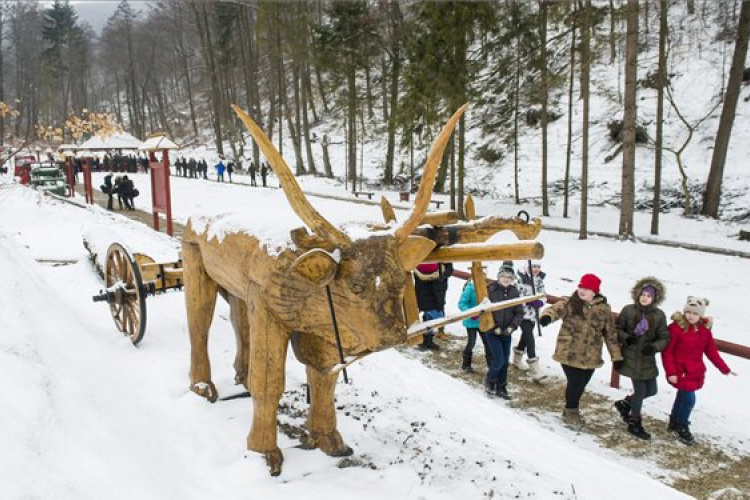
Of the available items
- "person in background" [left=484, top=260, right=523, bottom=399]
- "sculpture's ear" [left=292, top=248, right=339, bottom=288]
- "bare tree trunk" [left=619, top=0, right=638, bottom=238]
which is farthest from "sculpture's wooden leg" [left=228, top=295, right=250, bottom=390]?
"bare tree trunk" [left=619, top=0, right=638, bottom=238]

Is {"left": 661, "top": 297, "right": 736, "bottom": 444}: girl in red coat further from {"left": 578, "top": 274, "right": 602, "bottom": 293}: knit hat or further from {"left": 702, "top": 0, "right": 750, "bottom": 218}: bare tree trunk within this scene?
{"left": 702, "top": 0, "right": 750, "bottom": 218}: bare tree trunk

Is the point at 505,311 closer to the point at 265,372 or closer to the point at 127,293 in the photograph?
the point at 265,372

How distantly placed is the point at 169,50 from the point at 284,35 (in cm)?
2967

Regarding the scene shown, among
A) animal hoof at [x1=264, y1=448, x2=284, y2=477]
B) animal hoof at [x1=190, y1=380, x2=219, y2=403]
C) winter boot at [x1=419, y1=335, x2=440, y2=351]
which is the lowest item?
winter boot at [x1=419, y1=335, x2=440, y2=351]

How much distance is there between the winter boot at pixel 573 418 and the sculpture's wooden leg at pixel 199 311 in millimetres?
3559

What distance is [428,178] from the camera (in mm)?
2795

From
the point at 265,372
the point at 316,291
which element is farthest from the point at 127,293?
the point at 316,291

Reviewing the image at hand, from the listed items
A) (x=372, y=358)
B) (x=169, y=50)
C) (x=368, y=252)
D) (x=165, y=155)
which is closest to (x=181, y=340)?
(x=372, y=358)

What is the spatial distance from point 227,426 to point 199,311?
3.29 feet

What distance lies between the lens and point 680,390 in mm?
5297

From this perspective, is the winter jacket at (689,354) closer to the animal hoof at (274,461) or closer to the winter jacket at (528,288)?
the winter jacket at (528,288)

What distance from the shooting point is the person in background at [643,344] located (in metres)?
5.38

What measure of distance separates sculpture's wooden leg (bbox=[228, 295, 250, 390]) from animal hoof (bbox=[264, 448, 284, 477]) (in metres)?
1.33

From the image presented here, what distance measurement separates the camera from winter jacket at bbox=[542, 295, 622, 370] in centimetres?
555
